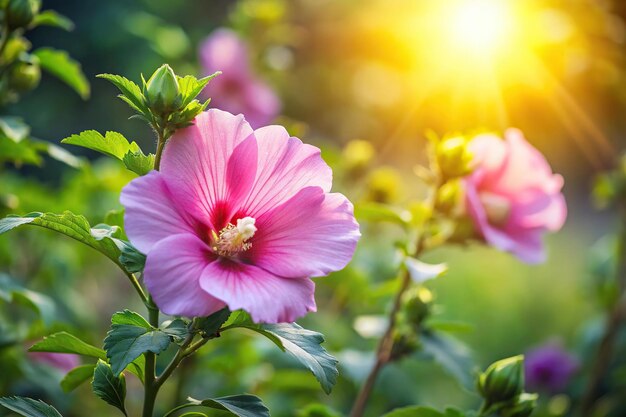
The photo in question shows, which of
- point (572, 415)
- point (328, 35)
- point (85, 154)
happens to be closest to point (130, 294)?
Answer: point (572, 415)

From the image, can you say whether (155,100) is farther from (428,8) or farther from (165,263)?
(428,8)

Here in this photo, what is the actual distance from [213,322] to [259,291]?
0.05 meters

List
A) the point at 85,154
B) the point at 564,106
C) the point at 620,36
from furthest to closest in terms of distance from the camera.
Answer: the point at 85,154 < the point at 564,106 < the point at 620,36

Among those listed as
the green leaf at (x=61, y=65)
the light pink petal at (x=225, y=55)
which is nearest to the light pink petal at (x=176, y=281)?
the green leaf at (x=61, y=65)

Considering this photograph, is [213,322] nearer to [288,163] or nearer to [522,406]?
[288,163]

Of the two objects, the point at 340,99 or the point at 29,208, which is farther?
the point at 340,99

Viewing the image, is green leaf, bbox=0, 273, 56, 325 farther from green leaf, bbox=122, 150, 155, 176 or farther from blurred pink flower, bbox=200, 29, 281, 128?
blurred pink flower, bbox=200, 29, 281, 128

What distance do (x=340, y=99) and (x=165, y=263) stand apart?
3.69 meters

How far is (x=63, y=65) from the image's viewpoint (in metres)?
0.96

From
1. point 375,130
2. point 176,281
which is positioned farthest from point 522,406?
point 375,130

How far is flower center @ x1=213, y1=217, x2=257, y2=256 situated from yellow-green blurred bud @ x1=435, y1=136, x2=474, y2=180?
0.34 m

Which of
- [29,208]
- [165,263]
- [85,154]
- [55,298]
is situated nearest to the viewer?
[165,263]

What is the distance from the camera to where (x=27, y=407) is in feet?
2.11

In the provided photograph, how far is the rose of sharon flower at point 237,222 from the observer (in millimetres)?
573
